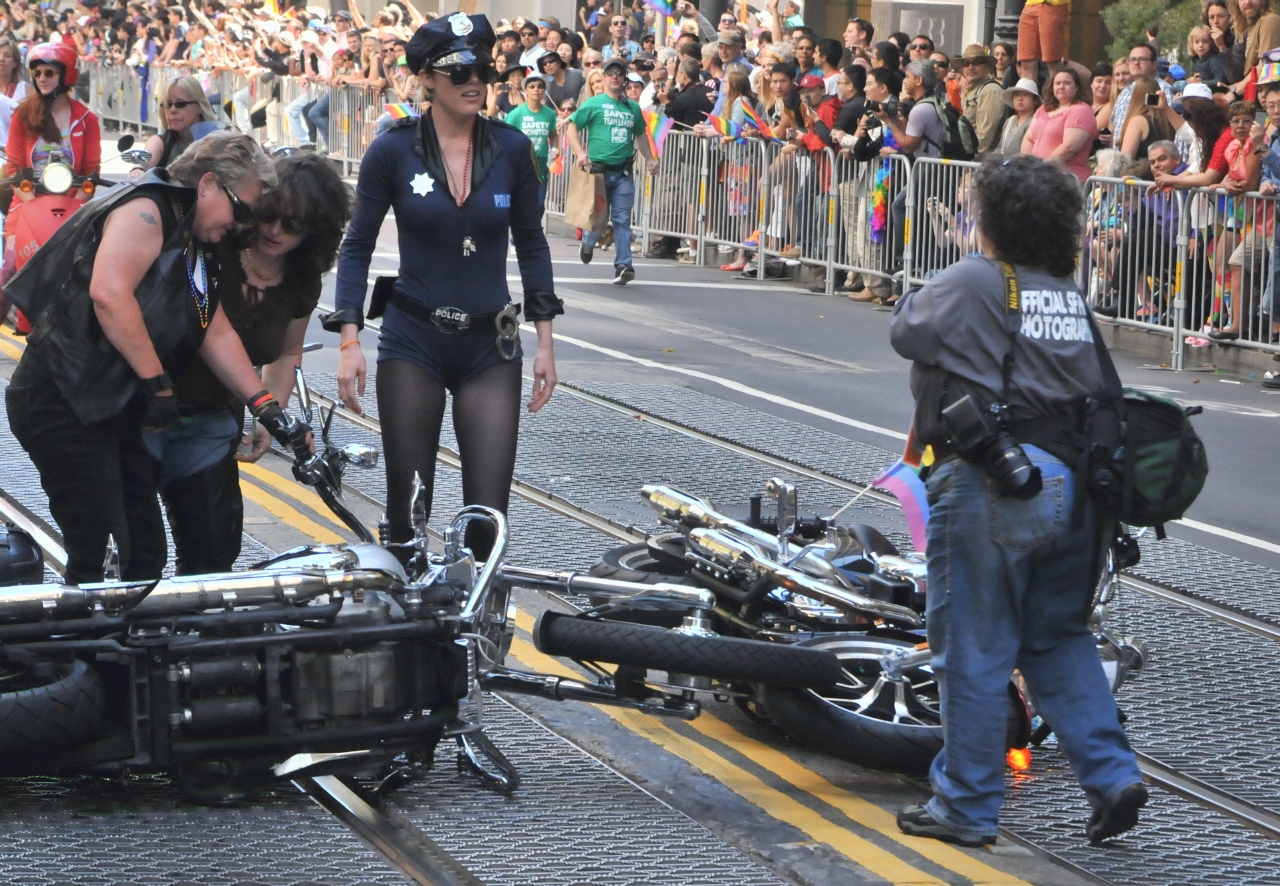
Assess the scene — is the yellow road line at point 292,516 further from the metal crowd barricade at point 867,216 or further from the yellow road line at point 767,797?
the metal crowd barricade at point 867,216

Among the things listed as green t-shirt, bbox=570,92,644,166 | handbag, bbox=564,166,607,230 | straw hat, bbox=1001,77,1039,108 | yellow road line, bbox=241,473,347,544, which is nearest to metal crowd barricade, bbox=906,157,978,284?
straw hat, bbox=1001,77,1039,108

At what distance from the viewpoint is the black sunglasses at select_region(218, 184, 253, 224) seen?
5.35 metres

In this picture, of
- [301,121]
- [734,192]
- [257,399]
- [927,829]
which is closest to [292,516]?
[257,399]

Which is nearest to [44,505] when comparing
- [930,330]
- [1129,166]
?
[930,330]

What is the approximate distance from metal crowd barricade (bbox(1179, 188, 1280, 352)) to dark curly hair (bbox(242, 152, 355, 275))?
8.79 metres

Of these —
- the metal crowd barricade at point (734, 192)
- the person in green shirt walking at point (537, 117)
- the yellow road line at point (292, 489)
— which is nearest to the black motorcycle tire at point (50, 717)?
the yellow road line at point (292, 489)

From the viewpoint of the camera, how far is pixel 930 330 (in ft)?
15.4

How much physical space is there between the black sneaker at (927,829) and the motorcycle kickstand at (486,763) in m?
1.00

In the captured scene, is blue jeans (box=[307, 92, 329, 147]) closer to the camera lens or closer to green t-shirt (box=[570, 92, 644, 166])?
green t-shirt (box=[570, 92, 644, 166])

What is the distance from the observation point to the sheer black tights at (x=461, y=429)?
5.91 m

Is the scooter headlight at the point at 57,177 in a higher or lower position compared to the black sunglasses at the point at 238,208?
lower

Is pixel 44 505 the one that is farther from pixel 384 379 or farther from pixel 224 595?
pixel 224 595

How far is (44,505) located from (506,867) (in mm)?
4623

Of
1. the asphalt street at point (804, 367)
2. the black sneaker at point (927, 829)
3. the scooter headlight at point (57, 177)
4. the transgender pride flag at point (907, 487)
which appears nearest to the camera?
the black sneaker at point (927, 829)
